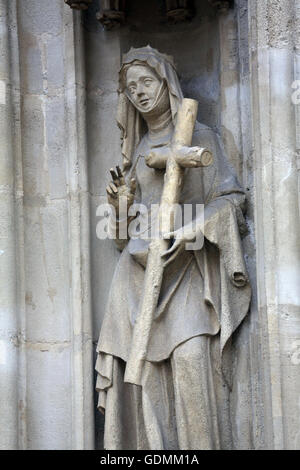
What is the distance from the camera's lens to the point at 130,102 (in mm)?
8883

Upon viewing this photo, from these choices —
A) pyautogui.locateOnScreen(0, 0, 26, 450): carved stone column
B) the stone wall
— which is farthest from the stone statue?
pyautogui.locateOnScreen(0, 0, 26, 450): carved stone column

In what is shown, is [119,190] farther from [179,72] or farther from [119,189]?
[179,72]

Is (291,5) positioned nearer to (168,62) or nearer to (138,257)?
(168,62)

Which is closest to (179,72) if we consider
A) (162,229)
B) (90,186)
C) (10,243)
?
(90,186)

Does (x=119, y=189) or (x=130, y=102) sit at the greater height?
(x=130, y=102)

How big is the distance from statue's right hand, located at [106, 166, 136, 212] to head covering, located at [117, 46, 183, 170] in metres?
0.32

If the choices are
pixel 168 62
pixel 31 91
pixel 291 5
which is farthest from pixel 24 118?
pixel 291 5

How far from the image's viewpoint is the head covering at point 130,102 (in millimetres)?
8711

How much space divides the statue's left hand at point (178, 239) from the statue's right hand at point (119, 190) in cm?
36

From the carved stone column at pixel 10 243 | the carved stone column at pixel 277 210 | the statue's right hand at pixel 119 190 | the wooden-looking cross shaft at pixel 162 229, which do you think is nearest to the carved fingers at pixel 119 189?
the statue's right hand at pixel 119 190

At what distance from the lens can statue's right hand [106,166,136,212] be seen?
338 inches

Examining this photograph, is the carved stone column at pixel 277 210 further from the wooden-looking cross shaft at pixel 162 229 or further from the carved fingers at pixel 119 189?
the carved fingers at pixel 119 189

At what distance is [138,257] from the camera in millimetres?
8570

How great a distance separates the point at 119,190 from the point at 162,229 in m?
0.35
